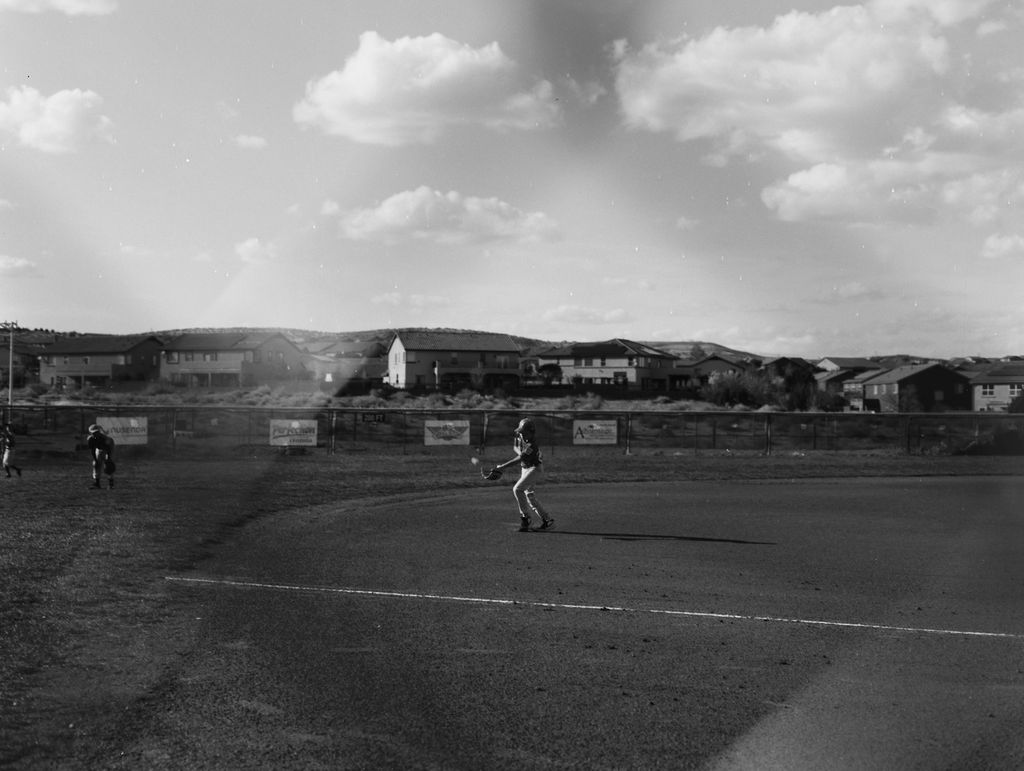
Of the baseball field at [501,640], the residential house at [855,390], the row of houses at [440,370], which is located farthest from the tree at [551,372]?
the baseball field at [501,640]

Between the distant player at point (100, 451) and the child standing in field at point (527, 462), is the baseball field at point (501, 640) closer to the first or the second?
the child standing in field at point (527, 462)

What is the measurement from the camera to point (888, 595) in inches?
450

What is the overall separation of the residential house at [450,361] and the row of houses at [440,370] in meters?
0.09

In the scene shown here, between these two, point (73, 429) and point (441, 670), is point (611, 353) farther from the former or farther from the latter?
point (441, 670)

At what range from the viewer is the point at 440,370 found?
91062mm

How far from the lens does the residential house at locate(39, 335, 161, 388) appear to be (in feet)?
294

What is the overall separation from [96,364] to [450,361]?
106 ft

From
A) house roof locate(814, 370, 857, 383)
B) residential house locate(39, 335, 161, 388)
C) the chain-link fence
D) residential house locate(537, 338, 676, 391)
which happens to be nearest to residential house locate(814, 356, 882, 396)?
house roof locate(814, 370, 857, 383)

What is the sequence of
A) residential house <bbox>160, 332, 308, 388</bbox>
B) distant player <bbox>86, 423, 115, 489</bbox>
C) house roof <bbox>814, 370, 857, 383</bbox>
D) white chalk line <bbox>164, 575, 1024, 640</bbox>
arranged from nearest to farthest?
1. white chalk line <bbox>164, 575, 1024, 640</bbox>
2. distant player <bbox>86, 423, 115, 489</bbox>
3. residential house <bbox>160, 332, 308, 388</bbox>
4. house roof <bbox>814, 370, 857, 383</bbox>

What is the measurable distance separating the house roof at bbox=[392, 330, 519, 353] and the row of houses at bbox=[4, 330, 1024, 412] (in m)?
0.11

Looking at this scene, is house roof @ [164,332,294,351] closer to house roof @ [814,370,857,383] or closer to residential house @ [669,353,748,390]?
residential house @ [669,353,748,390]

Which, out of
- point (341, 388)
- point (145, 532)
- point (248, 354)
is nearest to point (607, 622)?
point (145, 532)

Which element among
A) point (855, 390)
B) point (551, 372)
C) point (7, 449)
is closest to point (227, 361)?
point (551, 372)

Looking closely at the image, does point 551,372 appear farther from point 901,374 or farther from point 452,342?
point 901,374
